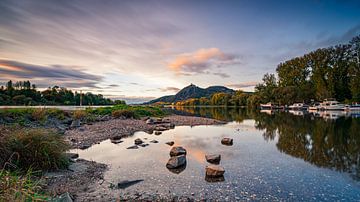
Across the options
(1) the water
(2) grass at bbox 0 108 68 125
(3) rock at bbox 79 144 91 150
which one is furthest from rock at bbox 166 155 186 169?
(2) grass at bbox 0 108 68 125

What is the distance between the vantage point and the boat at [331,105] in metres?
71.3

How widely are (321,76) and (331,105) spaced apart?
11462 millimetres

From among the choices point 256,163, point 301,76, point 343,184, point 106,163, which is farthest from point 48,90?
point 301,76

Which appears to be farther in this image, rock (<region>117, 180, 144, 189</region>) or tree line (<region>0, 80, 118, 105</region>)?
tree line (<region>0, 80, 118, 105</region>)

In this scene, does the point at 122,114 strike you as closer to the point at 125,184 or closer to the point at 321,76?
the point at 125,184

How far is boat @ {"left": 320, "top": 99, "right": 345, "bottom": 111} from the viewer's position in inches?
2807

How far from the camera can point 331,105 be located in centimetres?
7294

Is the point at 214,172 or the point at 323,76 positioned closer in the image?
the point at 214,172

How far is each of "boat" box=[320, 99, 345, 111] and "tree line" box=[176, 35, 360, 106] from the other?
2571mm

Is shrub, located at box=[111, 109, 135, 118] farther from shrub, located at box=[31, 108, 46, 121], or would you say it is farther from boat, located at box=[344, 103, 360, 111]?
boat, located at box=[344, 103, 360, 111]

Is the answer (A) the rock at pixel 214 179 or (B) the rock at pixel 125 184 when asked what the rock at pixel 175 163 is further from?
(B) the rock at pixel 125 184

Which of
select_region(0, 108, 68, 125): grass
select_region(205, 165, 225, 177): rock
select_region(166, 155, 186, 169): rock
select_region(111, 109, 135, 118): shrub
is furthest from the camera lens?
select_region(111, 109, 135, 118): shrub

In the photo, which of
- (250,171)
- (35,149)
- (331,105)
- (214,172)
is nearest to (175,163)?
(214,172)

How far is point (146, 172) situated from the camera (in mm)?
10039
